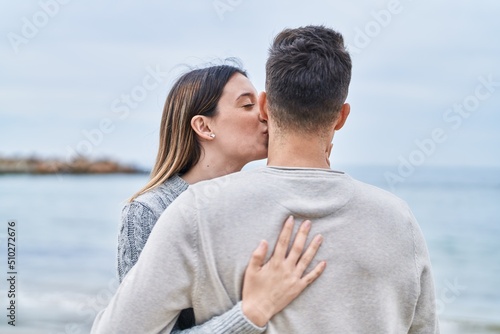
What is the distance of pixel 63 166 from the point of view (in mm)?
13188

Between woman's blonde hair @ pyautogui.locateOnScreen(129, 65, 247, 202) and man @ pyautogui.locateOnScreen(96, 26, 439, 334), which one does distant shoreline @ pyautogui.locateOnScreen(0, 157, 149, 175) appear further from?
man @ pyautogui.locateOnScreen(96, 26, 439, 334)

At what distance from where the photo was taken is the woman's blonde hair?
83.7 inches

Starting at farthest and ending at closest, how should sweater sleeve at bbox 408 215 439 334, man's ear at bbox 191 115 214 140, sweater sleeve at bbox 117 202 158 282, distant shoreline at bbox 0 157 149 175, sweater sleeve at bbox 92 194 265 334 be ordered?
distant shoreline at bbox 0 157 149 175 < man's ear at bbox 191 115 214 140 < sweater sleeve at bbox 117 202 158 282 < sweater sleeve at bbox 408 215 439 334 < sweater sleeve at bbox 92 194 265 334

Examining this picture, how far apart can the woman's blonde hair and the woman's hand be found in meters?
0.66

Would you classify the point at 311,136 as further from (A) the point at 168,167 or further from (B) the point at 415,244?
(A) the point at 168,167

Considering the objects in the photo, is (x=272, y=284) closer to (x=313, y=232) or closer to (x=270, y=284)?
(x=270, y=284)

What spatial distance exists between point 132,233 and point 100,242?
1171 centimetres

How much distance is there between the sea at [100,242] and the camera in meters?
8.60

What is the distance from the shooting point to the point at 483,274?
477 inches

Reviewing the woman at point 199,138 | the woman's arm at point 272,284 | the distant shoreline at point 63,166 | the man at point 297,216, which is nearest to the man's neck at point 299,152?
the man at point 297,216

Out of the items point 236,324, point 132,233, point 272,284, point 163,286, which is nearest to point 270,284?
point 272,284

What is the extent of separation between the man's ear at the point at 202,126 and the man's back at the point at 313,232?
58 cm

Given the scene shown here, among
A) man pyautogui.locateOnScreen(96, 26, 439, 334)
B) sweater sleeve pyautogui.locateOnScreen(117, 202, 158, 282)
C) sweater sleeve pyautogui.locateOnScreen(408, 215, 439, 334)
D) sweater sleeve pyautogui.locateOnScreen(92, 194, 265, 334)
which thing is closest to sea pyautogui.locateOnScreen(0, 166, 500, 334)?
sweater sleeve pyautogui.locateOnScreen(117, 202, 158, 282)

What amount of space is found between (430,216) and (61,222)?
758cm
